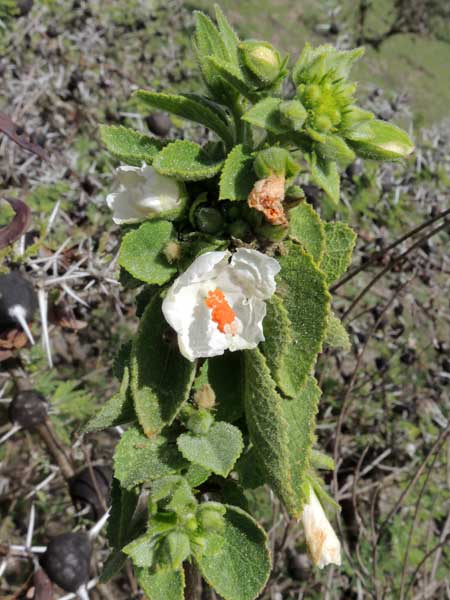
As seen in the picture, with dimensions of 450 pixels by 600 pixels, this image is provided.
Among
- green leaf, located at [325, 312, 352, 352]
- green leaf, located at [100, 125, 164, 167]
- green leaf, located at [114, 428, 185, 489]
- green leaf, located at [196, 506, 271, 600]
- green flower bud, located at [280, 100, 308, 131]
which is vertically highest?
green flower bud, located at [280, 100, 308, 131]

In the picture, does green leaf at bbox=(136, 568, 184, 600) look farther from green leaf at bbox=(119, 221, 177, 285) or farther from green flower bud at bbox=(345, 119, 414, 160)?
green flower bud at bbox=(345, 119, 414, 160)

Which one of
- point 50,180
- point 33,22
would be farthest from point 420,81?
point 50,180

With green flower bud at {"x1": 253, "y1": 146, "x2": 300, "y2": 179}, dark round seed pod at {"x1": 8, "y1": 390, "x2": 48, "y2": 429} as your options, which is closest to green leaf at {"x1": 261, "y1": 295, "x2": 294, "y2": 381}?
green flower bud at {"x1": 253, "y1": 146, "x2": 300, "y2": 179}

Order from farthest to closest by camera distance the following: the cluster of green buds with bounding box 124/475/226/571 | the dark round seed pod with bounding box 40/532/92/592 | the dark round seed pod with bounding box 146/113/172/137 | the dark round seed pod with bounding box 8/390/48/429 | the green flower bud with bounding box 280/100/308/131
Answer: the dark round seed pod with bounding box 146/113/172/137
the dark round seed pod with bounding box 8/390/48/429
the dark round seed pod with bounding box 40/532/92/592
the cluster of green buds with bounding box 124/475/226/571
the green flower bud with bounding box 280/100/308/131

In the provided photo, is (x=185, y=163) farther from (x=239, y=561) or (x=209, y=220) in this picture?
(x=239, y=561)

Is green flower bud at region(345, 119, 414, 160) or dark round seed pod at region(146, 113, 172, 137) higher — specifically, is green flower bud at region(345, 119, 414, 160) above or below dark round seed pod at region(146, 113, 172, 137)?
above
